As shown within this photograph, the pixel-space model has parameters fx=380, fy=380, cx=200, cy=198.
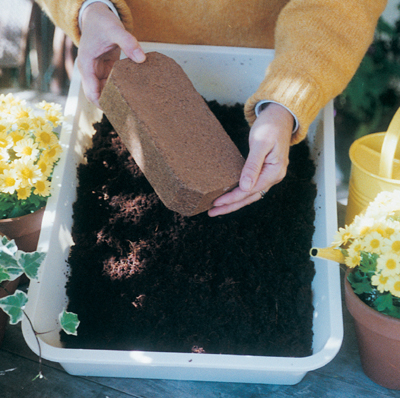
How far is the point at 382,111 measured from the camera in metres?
1.69

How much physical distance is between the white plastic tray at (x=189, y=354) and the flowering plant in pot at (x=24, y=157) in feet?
0.16

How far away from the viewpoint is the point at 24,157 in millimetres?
901

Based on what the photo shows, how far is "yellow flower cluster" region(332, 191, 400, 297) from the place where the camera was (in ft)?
2.31

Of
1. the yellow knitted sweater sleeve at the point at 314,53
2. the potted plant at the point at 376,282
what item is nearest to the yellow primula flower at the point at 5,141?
the yellow knitted sweater sleeve at the point at 314,53

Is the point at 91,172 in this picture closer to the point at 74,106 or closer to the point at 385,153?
the point at 74,106

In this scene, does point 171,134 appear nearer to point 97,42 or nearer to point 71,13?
point 97,42

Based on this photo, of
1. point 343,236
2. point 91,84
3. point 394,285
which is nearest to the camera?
point 394,285

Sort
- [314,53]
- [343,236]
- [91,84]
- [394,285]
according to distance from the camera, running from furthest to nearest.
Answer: [91,84], [314,53], [343,236], [394,285]

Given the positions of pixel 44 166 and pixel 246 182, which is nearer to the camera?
pixel 246 182

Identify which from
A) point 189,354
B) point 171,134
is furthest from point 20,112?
point 189,354

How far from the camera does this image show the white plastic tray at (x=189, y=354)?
0.74 m

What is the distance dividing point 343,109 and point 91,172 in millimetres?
1188

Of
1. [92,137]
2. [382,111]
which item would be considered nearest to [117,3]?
[92,137]

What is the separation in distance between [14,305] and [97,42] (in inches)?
25.9
